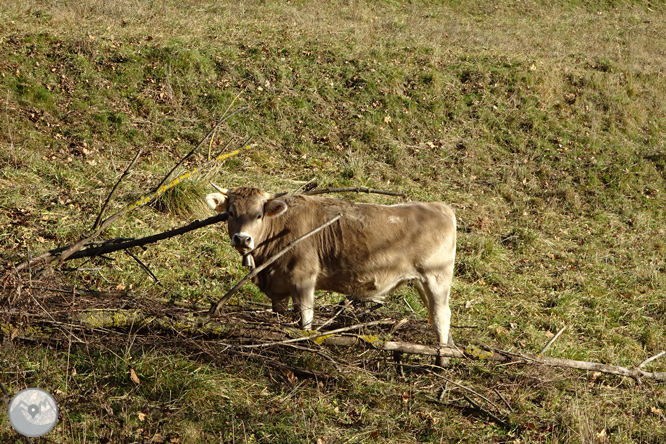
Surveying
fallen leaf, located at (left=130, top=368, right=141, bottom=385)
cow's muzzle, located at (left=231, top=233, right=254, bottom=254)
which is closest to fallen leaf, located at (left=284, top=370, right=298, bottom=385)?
cow's muzzle, located at (left=231, top=233, right=254, bottom=254)

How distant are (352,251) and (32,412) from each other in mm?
3811

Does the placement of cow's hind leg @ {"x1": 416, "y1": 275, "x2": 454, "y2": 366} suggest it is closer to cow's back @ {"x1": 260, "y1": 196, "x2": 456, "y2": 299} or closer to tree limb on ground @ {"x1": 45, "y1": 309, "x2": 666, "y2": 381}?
cow's back @ {"x1": 260, "y1": 196, "x2": 456, "y2": 299}

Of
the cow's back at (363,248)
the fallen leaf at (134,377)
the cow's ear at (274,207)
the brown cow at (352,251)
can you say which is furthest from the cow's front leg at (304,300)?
the fallen leaf at (134,377)

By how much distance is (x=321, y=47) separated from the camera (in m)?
16.3

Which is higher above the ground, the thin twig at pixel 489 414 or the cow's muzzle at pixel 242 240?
the cow's muzzle at pixel 242 240

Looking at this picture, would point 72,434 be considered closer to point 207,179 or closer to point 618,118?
point 207,179

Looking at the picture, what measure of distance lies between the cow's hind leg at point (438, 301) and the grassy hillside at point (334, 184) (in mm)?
330

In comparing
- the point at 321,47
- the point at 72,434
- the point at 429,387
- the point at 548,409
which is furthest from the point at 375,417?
the point at 321,47

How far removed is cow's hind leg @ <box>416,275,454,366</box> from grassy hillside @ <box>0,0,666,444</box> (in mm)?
330

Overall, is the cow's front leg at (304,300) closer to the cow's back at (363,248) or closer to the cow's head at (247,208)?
the cow's back at (363,248)

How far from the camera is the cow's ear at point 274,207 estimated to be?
579 centimetres

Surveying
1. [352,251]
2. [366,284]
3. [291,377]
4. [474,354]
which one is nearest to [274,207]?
[352,251]

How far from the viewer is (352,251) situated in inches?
242

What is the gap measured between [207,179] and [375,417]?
5939 mm
